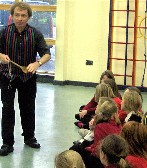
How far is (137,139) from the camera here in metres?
2.39

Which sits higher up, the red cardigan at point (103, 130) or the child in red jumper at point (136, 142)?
the child in red jumper at point (136, 142)

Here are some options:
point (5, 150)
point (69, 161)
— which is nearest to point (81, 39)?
point (5, 150)

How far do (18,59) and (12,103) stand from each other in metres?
0.43

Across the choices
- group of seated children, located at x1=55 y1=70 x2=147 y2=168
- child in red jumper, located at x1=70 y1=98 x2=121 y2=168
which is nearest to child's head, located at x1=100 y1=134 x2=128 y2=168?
group of seated children, located at x1=55 y1=70 x2=147 y2=168

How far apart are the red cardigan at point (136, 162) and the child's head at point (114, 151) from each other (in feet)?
0.22

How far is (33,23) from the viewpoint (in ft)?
27.1

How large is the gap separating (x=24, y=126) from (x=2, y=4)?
15.6ft

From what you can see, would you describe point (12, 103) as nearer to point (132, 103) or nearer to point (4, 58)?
point (4, 58)

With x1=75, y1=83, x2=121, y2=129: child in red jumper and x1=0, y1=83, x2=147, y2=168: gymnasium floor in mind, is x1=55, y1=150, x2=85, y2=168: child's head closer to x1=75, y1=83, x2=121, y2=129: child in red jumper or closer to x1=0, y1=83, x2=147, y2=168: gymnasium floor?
x1=0, y1=83, x2=147, y2=168: gymnasium floor

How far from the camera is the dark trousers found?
12.2 ft

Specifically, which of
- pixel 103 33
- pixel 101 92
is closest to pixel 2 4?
pixel 103 33

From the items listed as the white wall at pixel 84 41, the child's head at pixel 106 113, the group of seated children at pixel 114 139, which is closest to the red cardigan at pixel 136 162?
→ the group of seated children at pixel 114 139

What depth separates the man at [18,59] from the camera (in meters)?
3.59

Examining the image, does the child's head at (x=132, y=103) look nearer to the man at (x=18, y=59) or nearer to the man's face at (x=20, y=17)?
the man at (x=18, y=59)
